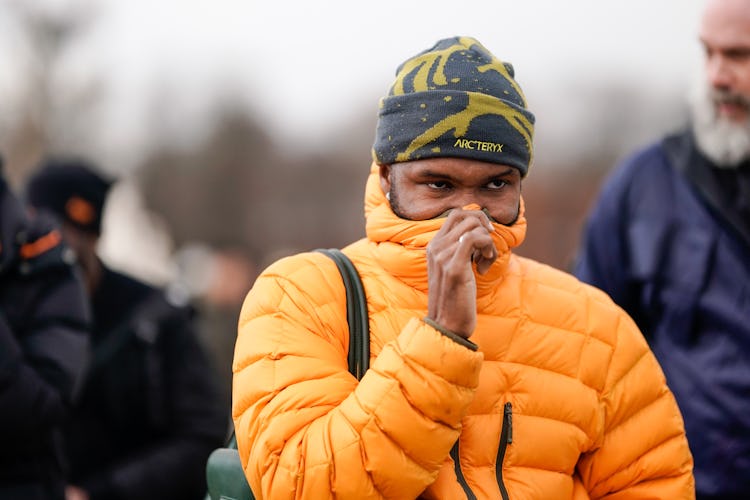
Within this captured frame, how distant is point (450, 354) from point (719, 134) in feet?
7.70

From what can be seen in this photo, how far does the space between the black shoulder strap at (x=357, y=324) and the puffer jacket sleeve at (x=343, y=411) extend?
0.15 ft

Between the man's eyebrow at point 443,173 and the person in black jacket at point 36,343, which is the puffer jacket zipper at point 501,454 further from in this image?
the person in black jacket at point 36,343

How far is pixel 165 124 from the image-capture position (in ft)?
138

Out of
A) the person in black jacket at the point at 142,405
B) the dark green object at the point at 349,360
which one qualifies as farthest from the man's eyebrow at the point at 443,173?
the person in black jacket at the point at 142,405

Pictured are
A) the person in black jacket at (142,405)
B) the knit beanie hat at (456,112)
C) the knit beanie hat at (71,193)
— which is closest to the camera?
the knit beanie hat at (456,112)

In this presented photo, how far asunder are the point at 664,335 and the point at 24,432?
7.69 feet

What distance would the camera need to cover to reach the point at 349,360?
2701 mm

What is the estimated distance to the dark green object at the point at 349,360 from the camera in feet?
8.86

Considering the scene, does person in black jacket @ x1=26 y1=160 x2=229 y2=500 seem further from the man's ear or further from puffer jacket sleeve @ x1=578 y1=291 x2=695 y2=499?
puffer jacket sleeve @ x1=578 y1=291 x2=695 y2=499

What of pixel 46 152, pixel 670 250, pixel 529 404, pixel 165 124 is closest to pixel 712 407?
pixel 670 250

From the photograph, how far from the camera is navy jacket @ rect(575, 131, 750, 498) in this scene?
13.4 ft

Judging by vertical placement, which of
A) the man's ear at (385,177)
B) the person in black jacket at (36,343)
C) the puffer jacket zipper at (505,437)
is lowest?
the person in black jacket at (36,343)

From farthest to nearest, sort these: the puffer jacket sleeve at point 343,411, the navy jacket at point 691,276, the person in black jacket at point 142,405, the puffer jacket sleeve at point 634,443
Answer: the person in black jacket at point 142,405
the navy jacket at point 691,276
the puffer jacket sleeve at point 634,443
the puffer jacket sleeve at point 343,411

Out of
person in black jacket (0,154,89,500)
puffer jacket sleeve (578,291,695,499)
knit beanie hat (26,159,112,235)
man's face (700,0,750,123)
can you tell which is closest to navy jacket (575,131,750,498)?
man's face (700,0,750,123)
